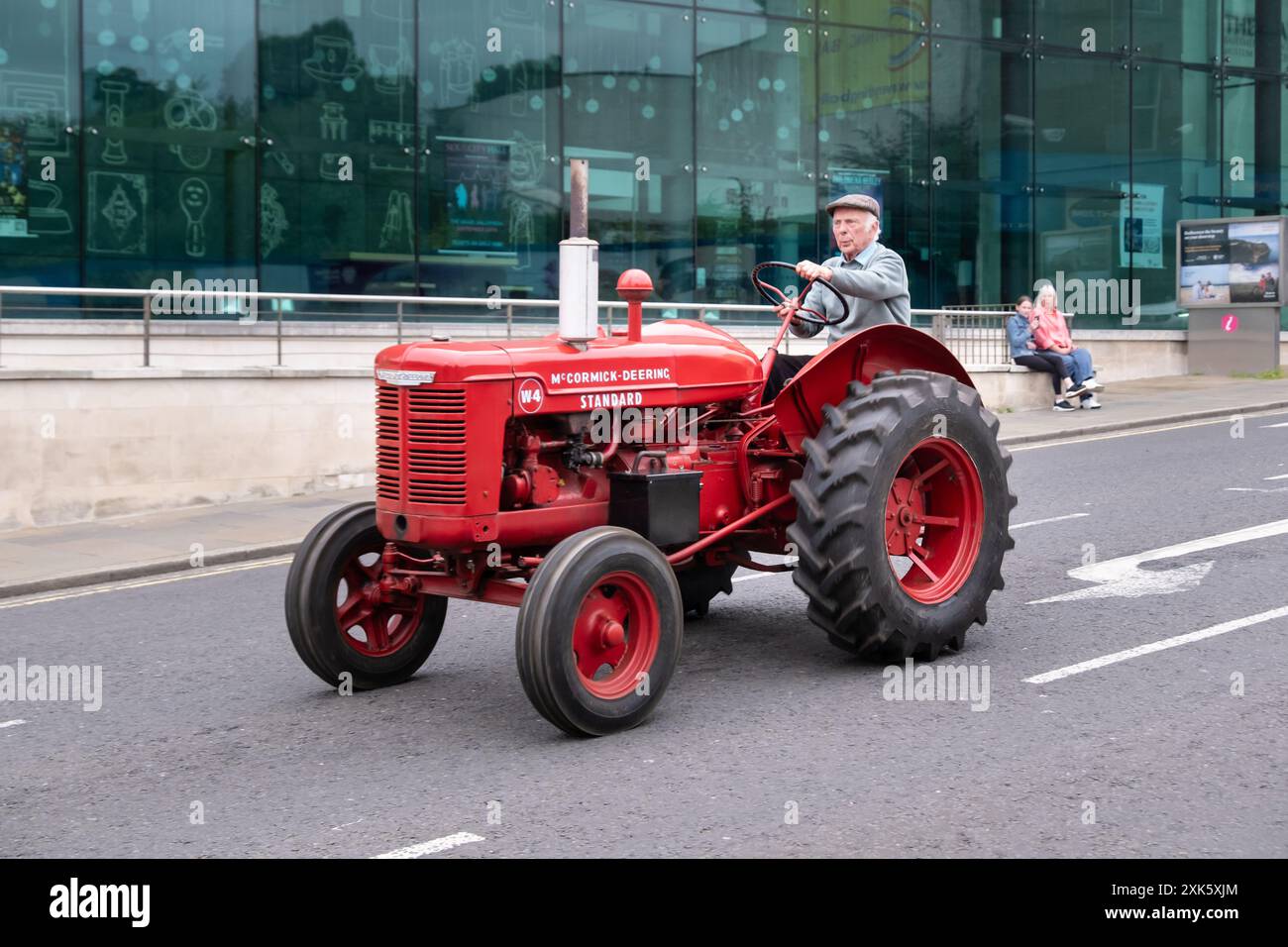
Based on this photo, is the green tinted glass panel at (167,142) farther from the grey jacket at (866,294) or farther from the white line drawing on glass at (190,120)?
the grey jacket at (866,294)

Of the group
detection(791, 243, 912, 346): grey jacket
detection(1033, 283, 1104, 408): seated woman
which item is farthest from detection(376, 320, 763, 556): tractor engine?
detection(1033, 283, 1104, 408): seated woman

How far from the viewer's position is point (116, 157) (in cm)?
1872

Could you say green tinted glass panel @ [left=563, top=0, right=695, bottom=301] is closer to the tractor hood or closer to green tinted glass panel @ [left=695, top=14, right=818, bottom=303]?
green tinted glass panel @ [left=695, top=14, right=818, bottom=303]

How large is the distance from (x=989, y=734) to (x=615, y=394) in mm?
2174

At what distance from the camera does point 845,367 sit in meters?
7.58

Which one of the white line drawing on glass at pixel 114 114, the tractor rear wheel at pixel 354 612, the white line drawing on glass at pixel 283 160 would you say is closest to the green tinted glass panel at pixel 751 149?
the white line drawing on glass at pixel 283 160

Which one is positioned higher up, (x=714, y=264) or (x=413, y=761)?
(x=714, y=264)

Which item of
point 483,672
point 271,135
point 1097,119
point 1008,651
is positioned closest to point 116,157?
point 271,135

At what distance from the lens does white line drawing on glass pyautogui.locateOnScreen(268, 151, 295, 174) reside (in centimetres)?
1986

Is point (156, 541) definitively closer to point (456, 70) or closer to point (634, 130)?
point (456, 70)

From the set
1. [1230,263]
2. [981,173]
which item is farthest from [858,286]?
[981,173]

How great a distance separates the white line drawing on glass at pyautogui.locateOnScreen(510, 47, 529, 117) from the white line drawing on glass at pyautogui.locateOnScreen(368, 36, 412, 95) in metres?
1.67
